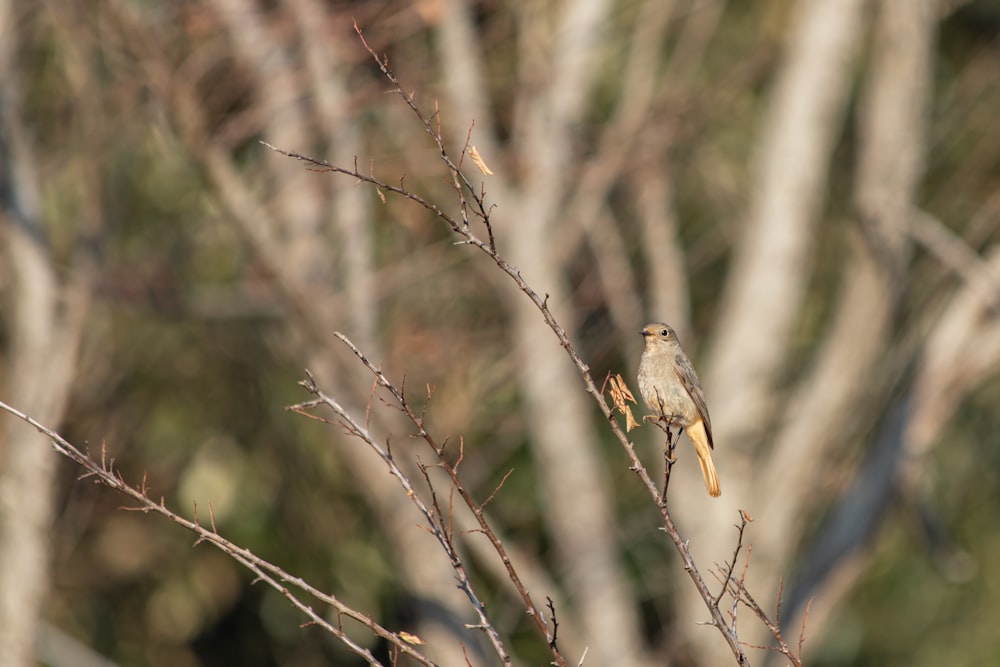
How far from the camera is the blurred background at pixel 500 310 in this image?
21.3ft

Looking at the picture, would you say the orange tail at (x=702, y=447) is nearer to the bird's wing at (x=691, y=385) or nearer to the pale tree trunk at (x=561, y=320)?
the bird's wing at (x=691, y=385)

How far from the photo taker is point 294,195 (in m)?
6.93

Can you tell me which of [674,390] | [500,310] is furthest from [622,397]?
[500,310]

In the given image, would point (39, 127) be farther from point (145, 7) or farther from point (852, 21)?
point (852, 21)

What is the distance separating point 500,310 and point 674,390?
185 inches

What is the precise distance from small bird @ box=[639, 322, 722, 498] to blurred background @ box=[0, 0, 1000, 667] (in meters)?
1.56

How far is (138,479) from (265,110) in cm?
450

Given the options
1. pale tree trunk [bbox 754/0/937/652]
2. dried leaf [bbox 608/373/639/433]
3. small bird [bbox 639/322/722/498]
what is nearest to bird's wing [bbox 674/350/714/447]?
small bird [bbox 639/322/722/498]

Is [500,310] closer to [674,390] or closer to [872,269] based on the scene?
[872,269]

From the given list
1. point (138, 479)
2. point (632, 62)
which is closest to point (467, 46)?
point (632, 62)

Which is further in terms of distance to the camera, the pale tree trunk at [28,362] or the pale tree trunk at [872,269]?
the pale tree trunk at [872,269]

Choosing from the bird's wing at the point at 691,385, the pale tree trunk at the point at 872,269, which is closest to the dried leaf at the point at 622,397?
the bird's wing at the point at 691,385

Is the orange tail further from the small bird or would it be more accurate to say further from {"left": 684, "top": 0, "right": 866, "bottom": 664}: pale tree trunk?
{"left": 684, "top": 0, "right": 866, "bottom": 664}: pale tree trunk

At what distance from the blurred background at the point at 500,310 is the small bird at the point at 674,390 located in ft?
5.11
